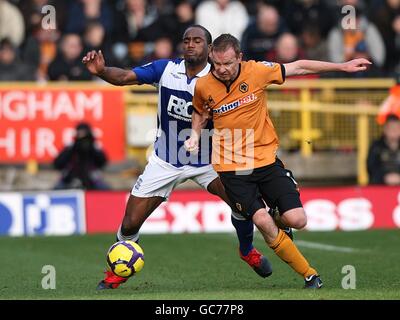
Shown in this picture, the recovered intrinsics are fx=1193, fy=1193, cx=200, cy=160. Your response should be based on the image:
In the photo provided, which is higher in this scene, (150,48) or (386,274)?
(150,48)

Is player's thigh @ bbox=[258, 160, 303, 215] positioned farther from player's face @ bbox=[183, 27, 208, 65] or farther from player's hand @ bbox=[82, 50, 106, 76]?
player's hand @ bbox=[82, 50, 106, 76]

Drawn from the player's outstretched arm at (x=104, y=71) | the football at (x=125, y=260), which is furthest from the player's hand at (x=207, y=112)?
the football at (x=125, y=260)

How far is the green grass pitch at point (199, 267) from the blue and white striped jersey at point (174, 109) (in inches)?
47.2

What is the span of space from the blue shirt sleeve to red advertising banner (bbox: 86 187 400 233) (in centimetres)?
657

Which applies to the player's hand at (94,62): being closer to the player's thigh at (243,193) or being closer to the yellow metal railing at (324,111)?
the player's thigh at (243,193)

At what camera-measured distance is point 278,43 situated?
19.1 metres

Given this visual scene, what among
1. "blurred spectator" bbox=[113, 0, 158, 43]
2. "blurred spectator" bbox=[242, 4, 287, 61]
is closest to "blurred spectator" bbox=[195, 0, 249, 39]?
"blurred spectator" bbox=[242, 4, 287, 61]

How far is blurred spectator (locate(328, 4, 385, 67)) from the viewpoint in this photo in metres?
19.5

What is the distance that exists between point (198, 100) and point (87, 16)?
10035 millimetres

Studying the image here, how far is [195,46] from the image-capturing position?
10719 mm

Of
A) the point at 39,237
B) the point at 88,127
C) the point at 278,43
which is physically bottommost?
the point at 39,237
